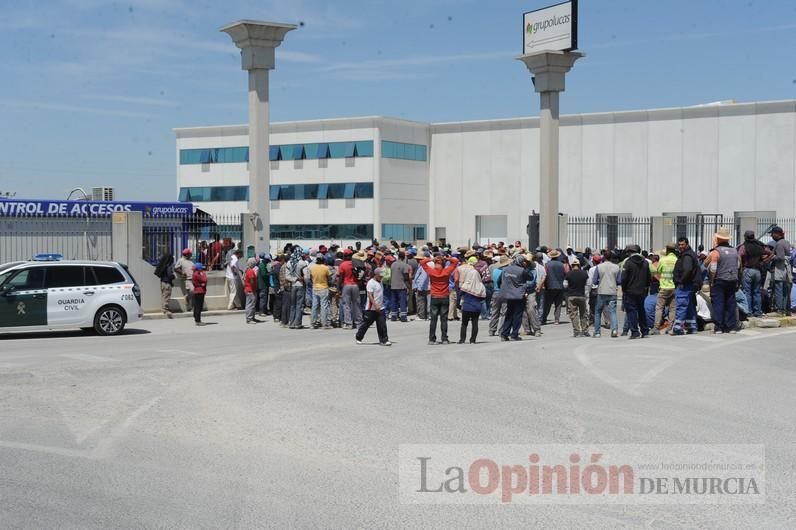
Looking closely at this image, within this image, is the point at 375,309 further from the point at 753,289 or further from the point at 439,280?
the point at 753,289

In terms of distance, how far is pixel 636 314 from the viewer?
17672mm

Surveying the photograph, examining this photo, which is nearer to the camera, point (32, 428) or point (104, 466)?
point (104, 466)

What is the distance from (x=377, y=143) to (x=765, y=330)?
Answer: 4184 centimetres

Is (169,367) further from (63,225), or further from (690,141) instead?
(690,141)

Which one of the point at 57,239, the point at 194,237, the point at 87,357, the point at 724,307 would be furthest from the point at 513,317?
the point at 57,239

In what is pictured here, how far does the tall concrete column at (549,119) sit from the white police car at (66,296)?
19.7m

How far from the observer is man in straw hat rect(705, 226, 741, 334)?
57.0 ft

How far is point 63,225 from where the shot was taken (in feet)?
80.0

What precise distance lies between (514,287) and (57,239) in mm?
13281

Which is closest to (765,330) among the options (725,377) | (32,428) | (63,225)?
(725,377)

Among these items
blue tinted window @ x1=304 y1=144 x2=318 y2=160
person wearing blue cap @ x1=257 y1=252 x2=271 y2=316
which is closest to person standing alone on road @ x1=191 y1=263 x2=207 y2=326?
person wearing blue cap @ x1=257 y1=252 x2=271 y2=316

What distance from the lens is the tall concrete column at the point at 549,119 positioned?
34562mm

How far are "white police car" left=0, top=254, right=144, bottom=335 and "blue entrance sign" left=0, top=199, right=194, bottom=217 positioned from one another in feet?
26.9

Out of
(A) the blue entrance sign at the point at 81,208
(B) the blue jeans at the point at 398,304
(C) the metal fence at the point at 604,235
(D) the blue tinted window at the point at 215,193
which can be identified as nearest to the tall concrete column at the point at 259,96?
(A) the blue entrance sign at the point at 81,208
